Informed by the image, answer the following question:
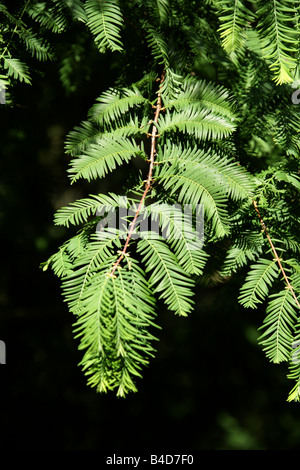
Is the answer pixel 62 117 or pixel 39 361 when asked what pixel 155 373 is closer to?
pixel 39 361

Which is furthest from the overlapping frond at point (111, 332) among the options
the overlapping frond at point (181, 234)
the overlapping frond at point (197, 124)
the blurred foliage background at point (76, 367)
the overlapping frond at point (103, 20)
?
the blurred foliage background at point (76, 367)

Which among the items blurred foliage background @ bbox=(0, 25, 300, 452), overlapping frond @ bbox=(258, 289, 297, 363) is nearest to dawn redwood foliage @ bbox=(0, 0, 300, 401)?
overlapping frond @ bbox=(258, 289, 297, 363)

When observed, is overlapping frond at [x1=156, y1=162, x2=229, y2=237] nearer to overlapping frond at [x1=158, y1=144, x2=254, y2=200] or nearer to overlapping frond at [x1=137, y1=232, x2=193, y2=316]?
overlapping frond at [x1=158, y1=144, x2=254, y2=200]

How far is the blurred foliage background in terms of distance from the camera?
1987 millimetres

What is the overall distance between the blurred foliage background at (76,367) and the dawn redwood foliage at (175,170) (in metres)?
0.94

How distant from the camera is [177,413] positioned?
218cm

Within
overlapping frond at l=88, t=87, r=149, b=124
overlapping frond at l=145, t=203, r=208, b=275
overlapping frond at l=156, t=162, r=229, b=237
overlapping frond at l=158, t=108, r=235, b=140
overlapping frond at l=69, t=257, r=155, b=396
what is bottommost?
overlapping frond at l=69, t=257, r=155, b=396

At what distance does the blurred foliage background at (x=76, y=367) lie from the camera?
78.2 inches

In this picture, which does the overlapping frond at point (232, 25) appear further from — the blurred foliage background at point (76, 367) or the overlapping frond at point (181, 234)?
the blurred foliage background at point (76, 367)

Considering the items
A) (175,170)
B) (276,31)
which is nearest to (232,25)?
(276,31)

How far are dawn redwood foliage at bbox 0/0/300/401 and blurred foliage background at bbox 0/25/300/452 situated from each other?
3.09 feet

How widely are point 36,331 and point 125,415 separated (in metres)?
0.67

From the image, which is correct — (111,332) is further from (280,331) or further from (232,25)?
(232,25)

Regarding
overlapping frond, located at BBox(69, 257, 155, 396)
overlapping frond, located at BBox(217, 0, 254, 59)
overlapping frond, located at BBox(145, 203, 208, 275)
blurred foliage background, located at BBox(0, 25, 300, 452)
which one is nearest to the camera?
overlapping frond, located at BBox(69, 257, 155, 396)
